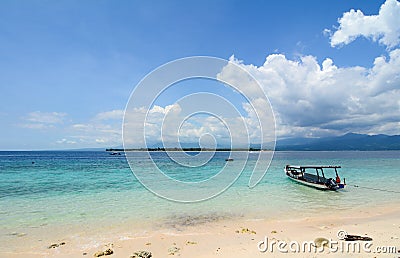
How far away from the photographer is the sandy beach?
829 centimetres

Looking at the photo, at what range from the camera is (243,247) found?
343 inches

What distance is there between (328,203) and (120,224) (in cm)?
1365

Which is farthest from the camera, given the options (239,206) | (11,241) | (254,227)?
(239,206)

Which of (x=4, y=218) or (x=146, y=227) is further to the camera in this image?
(x=4, y=218)

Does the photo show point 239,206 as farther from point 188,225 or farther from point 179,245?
point 179,245

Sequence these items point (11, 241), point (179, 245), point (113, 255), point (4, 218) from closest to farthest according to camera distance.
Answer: point (113, 255), point (179, 245), point (11, 241), point (4, 218)

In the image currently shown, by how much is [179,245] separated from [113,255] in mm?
2308

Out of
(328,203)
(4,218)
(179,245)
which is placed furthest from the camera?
(328,203)

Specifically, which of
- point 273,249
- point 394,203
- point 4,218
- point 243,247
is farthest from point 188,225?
point 394,203

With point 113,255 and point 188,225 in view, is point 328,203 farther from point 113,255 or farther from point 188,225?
point 113,255

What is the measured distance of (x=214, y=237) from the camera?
10.1m

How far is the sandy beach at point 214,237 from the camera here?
8.29 meters

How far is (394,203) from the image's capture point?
16875 millimetres

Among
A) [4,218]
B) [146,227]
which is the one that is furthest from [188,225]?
[4,218]
